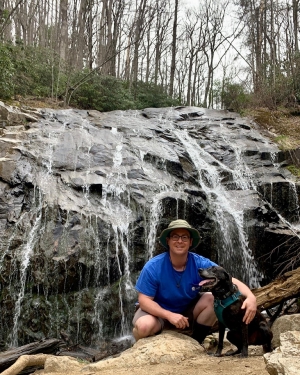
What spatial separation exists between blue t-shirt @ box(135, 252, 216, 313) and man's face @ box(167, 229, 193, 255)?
0.19 meters

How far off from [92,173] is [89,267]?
2.51 m

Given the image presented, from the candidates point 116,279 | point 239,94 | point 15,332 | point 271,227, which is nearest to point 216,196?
point 271,227

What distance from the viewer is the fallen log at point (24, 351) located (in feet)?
13.0

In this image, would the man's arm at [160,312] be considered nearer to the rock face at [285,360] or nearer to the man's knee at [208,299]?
the man's knee at [208,299]

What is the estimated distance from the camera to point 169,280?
3746mm

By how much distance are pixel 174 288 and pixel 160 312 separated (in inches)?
10.2

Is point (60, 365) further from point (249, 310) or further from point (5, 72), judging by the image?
point (5, 72)

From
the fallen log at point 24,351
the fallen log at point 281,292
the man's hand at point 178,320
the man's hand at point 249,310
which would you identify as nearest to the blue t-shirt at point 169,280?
the man's hand at point 178,320

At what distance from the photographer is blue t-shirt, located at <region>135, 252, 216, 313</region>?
3.75 m

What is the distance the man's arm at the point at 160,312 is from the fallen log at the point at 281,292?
3.72ft

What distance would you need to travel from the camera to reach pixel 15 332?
6246mm

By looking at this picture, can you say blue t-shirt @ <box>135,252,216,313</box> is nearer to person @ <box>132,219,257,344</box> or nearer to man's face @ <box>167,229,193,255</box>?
person @ <box>132,219,257,344</box>

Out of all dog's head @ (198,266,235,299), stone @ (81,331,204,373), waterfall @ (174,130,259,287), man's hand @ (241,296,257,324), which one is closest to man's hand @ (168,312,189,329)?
stone @ (81,331,204,373)

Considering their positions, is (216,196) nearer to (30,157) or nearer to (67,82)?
(30,157)
